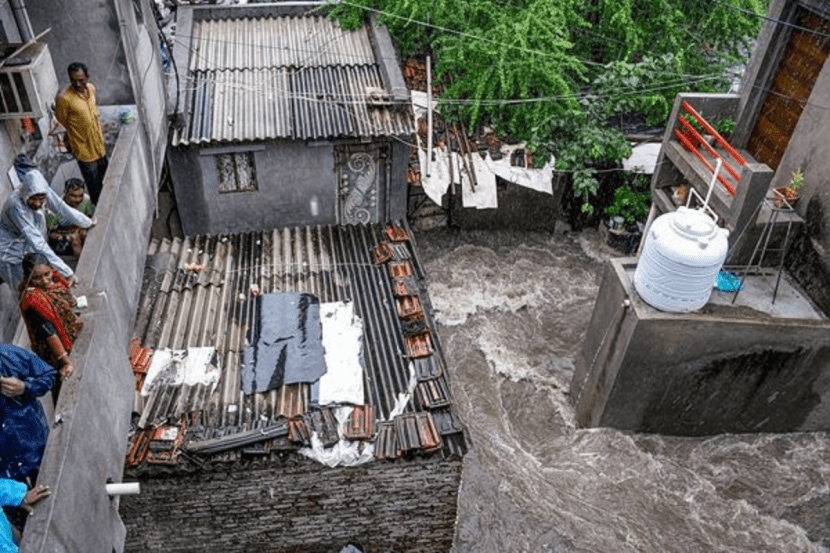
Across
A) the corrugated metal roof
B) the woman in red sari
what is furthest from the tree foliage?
the woman in red sari

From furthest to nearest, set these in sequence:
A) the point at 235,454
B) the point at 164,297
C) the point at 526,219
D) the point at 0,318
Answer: the point at 526,219 < the point at 164,297 < the point at 235,454 < the point at 0,318

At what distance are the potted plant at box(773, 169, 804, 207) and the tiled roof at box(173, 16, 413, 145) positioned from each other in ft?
22.3

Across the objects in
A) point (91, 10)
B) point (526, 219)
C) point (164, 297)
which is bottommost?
point (526, 219)

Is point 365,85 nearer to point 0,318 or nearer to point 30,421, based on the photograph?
point 0,318

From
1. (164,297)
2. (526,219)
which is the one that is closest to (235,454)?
(164,297)

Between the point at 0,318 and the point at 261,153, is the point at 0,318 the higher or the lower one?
the higher one

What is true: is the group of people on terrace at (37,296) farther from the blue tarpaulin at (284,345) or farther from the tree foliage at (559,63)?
the tree foliage at (559,63)

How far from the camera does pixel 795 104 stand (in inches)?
458

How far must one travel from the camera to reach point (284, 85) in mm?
13539

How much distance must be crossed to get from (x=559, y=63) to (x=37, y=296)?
1301 cm

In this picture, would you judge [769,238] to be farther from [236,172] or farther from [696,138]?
[236,172]

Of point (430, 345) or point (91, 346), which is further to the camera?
point (430, 345)

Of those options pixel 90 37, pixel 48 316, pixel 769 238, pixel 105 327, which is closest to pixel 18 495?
pixel 48 316

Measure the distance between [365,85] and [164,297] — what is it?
6.08m
